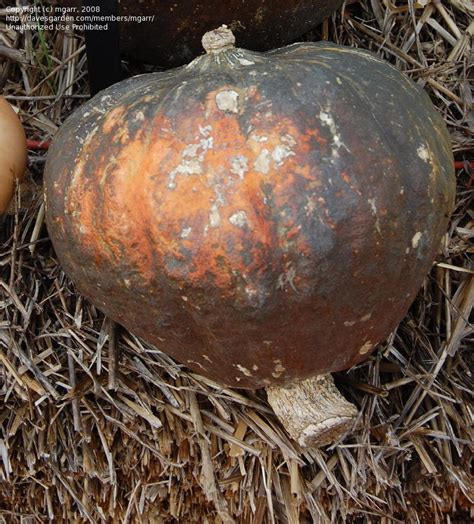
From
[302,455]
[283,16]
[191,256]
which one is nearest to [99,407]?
[302,455]

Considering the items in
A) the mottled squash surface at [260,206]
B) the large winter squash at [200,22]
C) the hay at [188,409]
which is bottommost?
the hay at [188,409]

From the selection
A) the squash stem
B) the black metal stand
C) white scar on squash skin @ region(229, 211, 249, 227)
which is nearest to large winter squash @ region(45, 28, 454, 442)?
white scar on squash skin @ region(229, 211, 249, 227)

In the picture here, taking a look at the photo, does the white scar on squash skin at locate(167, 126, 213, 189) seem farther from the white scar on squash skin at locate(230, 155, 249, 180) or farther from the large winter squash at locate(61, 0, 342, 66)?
the large winter squash at locate(61, 0, 342, 66)

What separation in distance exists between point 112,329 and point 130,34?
0.74 m

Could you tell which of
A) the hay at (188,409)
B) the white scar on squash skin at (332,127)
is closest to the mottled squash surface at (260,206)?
the white scar on squash skin at (332,127)

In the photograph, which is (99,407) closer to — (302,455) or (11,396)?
(11,396)

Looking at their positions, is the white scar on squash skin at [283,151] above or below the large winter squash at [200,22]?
below

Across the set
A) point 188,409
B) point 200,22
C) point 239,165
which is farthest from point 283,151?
point 188,409

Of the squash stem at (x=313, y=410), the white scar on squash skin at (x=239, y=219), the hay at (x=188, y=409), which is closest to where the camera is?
the white scar on squash skin at (x=239, y=219)

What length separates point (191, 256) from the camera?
1231 mm

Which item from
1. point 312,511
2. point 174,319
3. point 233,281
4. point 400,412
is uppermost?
point 233,281

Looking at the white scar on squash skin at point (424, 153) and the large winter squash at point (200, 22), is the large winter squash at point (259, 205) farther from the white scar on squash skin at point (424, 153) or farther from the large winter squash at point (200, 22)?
the large winter squash at point (200, 22)

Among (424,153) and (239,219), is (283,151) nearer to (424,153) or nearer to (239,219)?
(239,219)

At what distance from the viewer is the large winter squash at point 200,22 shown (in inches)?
62.7
